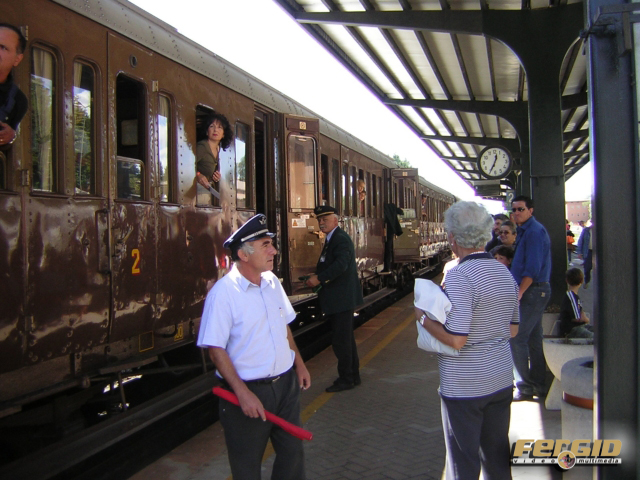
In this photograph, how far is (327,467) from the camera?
4.55 metres

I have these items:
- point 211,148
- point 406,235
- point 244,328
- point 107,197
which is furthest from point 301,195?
point 406,235

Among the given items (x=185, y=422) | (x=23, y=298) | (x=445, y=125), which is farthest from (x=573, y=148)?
(x=23, y=298)

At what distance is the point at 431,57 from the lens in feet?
41.0

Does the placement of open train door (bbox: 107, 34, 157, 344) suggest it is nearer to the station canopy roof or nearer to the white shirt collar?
the white shirt collar

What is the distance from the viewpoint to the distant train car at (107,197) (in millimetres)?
3730

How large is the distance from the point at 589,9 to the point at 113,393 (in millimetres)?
4443

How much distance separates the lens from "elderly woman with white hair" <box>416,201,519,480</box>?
3000 millimetres

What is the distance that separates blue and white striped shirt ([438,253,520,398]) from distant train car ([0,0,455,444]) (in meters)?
2.49

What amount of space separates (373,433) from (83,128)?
3374 mm

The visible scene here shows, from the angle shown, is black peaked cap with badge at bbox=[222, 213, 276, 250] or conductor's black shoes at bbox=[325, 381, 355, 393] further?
conductor's black shoes at bbox=[325, 381, 355, 393]

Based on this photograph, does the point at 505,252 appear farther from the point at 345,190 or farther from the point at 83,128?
the point at 345,190

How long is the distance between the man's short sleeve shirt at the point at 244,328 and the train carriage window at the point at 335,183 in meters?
7.02

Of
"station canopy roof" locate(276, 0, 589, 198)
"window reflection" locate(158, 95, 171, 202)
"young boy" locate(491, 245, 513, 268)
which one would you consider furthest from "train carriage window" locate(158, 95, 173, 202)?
"station canopy roof" locate(276, 0, 589, 198)

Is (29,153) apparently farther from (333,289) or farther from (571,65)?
(571,65)
